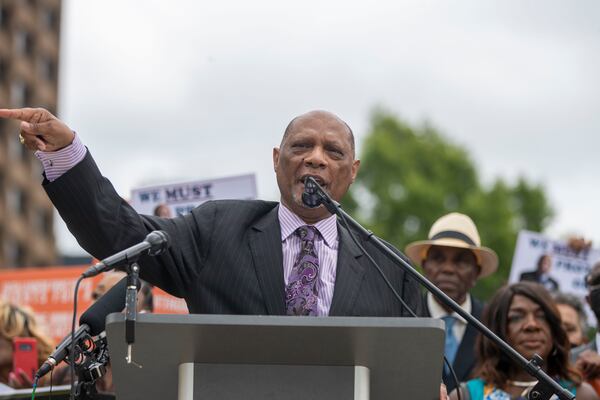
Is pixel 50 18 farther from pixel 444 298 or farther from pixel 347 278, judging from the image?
pixel 444 298

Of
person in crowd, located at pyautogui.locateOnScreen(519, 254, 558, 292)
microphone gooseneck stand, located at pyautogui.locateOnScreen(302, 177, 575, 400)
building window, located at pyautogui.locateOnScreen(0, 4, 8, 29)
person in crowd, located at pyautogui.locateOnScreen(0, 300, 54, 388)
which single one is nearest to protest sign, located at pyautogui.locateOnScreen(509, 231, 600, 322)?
person in crowd, located at pyautogui.locateOnScreen(519, 254, 558, 292)

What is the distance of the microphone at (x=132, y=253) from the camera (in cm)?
343

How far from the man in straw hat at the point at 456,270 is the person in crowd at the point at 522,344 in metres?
0.86

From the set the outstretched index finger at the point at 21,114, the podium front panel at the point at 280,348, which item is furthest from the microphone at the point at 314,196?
the outstretched index finger at the point at 21,114

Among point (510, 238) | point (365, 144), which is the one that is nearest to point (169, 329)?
point (510, 238)

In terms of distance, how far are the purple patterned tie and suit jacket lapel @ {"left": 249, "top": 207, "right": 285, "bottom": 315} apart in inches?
1.8

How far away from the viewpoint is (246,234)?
4633 millimetres

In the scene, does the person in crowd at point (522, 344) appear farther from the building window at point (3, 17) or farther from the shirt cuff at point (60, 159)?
the building window at point (3, 17)

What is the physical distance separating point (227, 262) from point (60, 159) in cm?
82

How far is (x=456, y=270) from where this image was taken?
7.86 meters

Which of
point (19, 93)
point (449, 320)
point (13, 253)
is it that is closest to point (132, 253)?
point (449, 320)

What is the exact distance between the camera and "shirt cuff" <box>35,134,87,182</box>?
400 cm

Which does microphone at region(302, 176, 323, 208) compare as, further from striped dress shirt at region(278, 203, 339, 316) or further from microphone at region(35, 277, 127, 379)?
microphone at region(35, 277, 127, 379)

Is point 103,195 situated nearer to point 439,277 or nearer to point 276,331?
point 276,331
